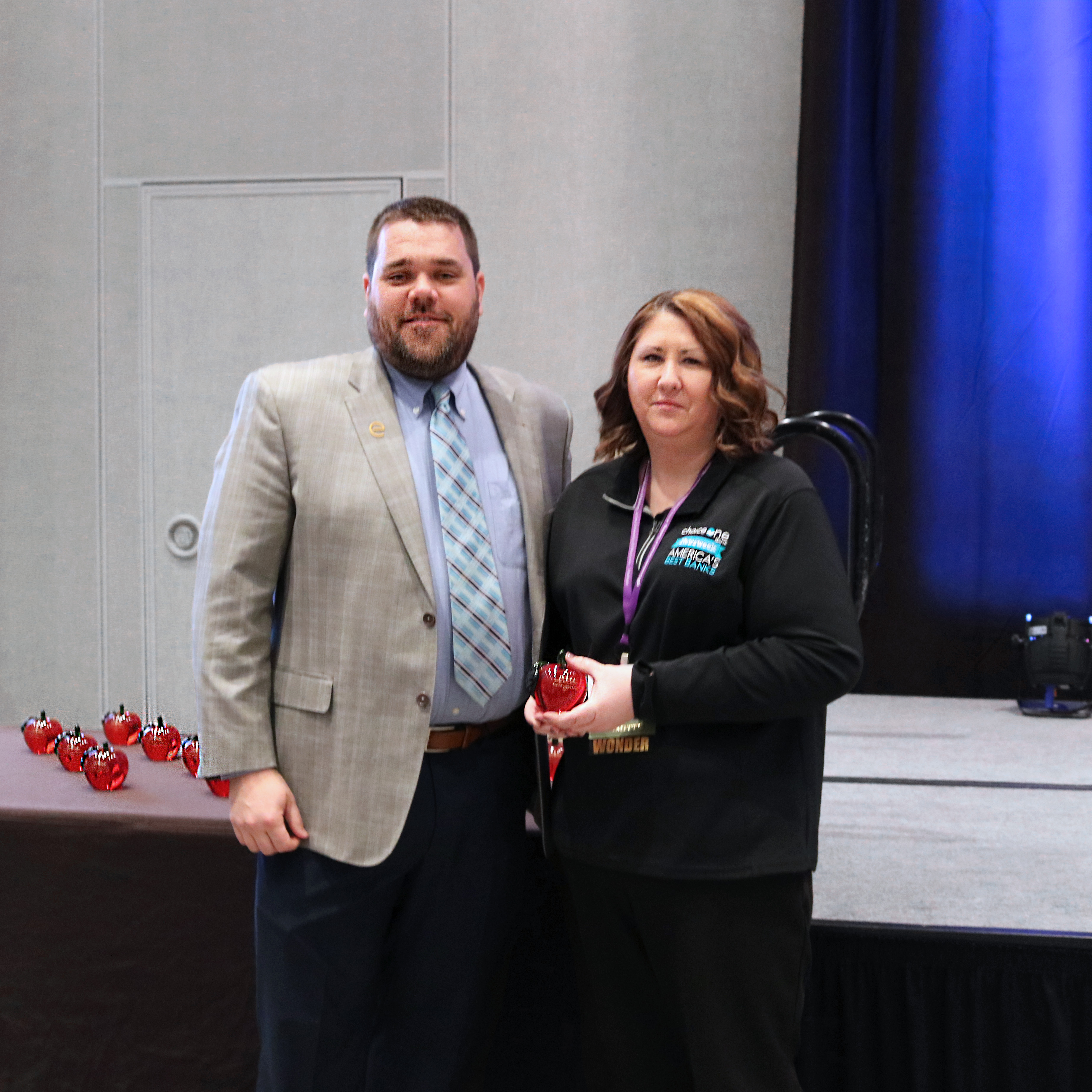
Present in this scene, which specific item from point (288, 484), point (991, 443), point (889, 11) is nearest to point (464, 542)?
point (288, 484)

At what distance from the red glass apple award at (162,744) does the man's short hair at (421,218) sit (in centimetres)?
92

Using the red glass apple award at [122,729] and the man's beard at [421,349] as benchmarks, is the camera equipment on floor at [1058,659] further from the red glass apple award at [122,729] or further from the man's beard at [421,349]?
the red glass apple award at [122,729]

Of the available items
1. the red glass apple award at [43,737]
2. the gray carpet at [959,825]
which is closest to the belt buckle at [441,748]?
the gray carpet at [959,825]

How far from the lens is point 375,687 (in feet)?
4.47

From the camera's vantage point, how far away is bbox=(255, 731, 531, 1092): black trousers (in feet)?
4.49

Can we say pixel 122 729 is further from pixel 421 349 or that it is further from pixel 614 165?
pixel 614 165

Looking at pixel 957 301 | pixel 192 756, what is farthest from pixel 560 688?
pixel 957 301

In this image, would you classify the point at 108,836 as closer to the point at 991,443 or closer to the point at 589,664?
the point at 589,664

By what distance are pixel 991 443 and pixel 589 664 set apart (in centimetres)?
268

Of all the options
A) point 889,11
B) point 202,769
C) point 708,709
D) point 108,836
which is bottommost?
point 108,836

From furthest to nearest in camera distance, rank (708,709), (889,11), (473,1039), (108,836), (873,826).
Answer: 1. (889,11)
2. (873,826)
3. (108,836)
4. (473,1039)
5. (708,709)

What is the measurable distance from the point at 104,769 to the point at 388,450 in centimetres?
74

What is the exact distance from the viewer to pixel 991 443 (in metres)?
3.52

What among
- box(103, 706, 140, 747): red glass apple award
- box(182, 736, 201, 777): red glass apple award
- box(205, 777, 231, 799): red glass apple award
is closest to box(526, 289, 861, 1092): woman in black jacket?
box(205, 777, 231, 799): red glass apple award
